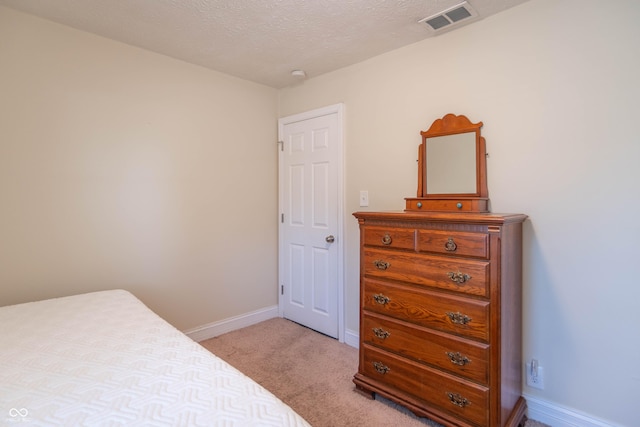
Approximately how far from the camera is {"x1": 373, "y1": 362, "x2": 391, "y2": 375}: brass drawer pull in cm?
190

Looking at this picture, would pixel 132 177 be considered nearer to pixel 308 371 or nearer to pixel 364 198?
pixel 364 198

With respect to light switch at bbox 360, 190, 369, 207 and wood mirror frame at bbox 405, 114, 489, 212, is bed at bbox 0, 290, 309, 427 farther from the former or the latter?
light switch at bbox 360, 190, 369, 207

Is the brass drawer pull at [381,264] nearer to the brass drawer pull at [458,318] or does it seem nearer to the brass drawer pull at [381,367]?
the brass drawer pull at [458,318]

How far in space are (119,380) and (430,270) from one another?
55.6 inches

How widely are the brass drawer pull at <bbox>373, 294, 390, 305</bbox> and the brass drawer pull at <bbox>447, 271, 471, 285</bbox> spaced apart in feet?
1.36

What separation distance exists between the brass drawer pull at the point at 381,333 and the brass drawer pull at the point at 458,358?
36 centimetres

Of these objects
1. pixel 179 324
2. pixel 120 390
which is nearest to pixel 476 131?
pixel 120 390

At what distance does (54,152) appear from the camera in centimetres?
209

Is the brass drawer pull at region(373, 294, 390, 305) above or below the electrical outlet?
above

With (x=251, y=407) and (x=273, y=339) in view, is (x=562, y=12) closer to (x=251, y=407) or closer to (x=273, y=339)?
(x=251, y=407)

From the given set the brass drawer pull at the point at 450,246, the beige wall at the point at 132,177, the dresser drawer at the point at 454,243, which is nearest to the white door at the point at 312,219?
the beige wall at the point at 132,177

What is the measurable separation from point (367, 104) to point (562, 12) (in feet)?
4.23

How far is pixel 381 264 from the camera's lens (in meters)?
1.92

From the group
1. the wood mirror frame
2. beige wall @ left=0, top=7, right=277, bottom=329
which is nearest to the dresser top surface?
the wood mirror frame
